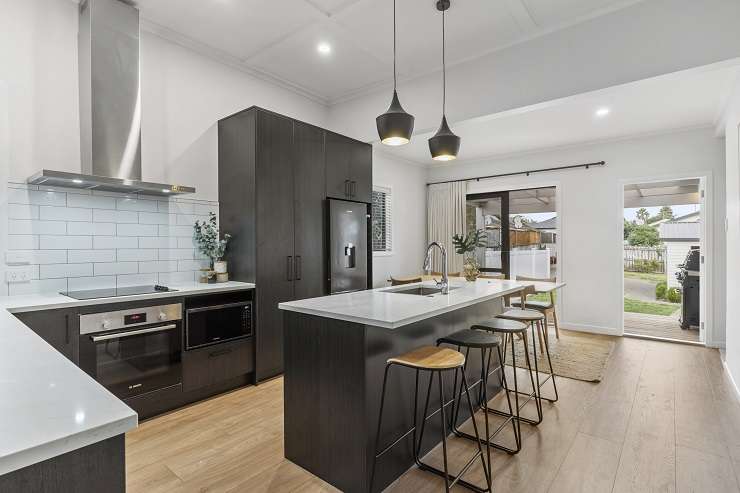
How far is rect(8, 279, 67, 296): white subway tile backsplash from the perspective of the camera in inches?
102

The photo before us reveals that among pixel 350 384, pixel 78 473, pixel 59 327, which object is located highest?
pixel 78 473

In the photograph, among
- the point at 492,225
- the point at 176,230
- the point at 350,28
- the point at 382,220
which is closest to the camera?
the point at 350,28

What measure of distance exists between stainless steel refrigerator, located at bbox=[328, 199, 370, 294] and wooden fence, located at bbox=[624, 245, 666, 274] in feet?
17.5

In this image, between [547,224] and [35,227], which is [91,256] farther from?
[547,224]

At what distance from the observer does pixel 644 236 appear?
703 centimetres

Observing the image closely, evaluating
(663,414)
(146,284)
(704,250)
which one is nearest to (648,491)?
(663,414)

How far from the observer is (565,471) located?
7.01 feet

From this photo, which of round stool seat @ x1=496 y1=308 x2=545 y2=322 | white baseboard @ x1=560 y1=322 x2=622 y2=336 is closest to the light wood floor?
round stool seat @ x1=496 y1=308 x2=545 y2=322

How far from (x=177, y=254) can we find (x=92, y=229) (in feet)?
2.20

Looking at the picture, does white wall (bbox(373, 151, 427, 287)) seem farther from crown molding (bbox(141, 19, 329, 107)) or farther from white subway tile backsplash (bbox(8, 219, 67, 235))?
white subway tile backsplash (bbox(8, 219, 67, 235))

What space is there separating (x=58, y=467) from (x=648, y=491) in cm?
254


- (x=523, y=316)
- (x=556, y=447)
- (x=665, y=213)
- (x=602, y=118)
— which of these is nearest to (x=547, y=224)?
(x=602, y=118)

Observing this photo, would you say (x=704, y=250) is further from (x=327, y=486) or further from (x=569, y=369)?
(x=327, y=486)

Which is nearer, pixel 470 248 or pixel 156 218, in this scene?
pixel 156 218
